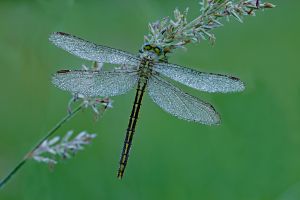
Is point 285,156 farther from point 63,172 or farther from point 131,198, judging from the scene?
point 63,172

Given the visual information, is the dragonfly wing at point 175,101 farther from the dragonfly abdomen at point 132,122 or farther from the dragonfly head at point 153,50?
the dragonfly head at point 153,50

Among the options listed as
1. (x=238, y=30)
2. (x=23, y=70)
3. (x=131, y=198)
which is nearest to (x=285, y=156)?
(x=131, y=198)

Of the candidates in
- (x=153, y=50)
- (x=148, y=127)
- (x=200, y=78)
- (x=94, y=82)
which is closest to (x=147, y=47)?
(x=153, y=50)

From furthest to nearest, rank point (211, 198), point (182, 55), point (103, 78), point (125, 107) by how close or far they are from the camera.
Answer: point (182, 55), point (125, 107), point (211, 198), point (103, 78)

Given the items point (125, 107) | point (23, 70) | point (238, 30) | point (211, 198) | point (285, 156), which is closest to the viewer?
point (211, 198)

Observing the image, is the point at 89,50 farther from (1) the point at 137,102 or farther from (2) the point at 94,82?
(1) the point at 137,102

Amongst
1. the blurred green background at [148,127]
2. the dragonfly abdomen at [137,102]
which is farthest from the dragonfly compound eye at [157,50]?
the blurred green background at [148,127]
